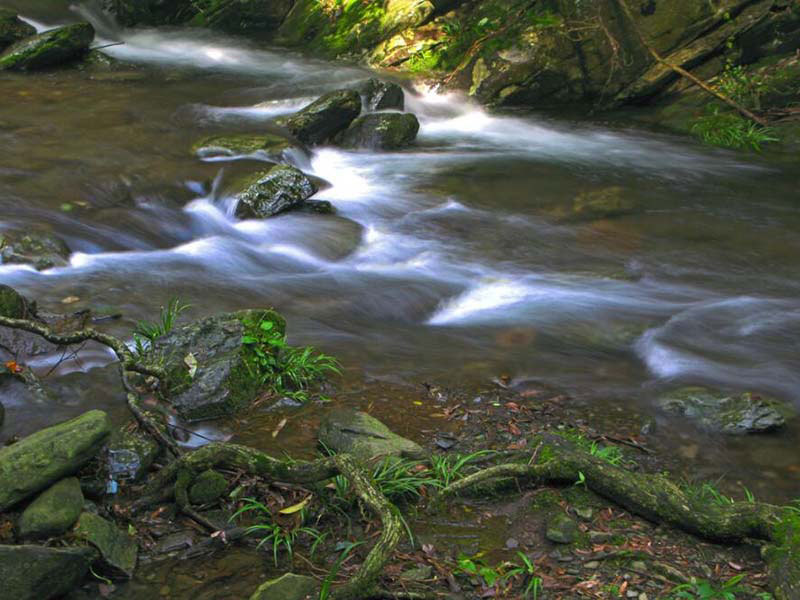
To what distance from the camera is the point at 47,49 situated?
1399 cm

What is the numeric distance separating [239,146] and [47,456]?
296 inches

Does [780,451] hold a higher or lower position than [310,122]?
lower

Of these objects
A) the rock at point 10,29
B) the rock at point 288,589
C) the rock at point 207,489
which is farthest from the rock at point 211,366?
the rock at point 10,29

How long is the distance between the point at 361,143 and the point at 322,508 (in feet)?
27.6

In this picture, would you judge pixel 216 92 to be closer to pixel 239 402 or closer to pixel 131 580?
pixel 239 402

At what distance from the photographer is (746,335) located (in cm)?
731

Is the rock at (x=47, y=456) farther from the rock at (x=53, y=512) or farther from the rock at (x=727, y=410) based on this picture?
the rock at (x=727, y=410)

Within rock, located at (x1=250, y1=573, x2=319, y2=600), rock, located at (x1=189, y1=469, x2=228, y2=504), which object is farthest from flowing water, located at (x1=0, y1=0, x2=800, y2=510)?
rock, located at (x1=250, y1=573, x2=319, y2=600)

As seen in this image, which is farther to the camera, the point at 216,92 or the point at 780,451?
the point at 216,92

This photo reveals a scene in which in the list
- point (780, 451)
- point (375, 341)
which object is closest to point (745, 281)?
point (780, 451)

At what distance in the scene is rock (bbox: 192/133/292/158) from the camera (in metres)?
10.9

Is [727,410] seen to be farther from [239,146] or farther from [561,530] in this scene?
[239,146]

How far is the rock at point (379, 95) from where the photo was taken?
13156 mm

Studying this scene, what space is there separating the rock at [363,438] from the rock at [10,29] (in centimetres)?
1240
